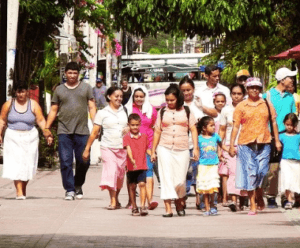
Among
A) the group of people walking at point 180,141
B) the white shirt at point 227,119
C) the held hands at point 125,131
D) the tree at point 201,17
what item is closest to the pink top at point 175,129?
the group of people walking at point 180,141

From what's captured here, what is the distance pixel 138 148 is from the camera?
1424cm

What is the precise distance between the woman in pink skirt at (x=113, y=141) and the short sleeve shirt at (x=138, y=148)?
20.1 inches

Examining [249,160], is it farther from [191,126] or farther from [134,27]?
[134,27]

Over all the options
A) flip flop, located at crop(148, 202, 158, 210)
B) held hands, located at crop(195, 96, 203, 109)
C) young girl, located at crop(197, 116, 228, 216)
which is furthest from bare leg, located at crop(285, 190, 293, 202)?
flip flop, located at crop(148, 202, 158, 210)

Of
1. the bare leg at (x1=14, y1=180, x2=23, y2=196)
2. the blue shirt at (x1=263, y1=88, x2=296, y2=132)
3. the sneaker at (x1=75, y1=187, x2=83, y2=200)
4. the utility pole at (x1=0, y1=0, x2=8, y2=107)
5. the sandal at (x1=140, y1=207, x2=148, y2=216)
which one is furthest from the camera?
the utility pole at (x1=0, y1=0, x2=8, y2=107)

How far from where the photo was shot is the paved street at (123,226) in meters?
10.5

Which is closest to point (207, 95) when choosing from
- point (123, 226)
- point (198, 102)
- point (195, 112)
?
point (198, 102)

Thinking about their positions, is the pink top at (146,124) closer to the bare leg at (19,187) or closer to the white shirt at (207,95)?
the white shirt at (207,95)

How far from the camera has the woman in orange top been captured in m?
14.1

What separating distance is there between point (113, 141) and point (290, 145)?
2.26 meters

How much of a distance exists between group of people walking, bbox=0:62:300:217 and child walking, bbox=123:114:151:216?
12 millimetres

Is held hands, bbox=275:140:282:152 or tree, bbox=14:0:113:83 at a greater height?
tree, bbox=14:0:113:83

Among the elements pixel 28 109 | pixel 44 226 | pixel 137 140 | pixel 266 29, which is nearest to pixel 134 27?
pixel 266 29

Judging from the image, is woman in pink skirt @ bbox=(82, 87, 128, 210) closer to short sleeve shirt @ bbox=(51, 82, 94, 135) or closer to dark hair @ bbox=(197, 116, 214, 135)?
short sleeve shirt @ bbox=(51, 82, 94, 135)
